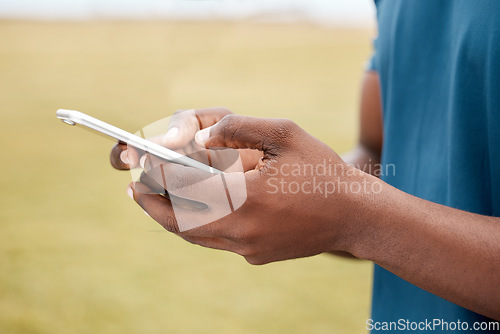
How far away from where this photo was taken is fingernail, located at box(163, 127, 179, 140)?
0.66 meters

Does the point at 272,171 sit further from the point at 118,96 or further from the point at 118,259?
the point at 118,259

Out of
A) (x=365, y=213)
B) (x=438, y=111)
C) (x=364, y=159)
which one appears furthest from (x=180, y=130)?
(x=364, y=159)

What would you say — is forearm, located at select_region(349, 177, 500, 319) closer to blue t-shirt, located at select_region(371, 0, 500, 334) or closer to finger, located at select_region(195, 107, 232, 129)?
blue t-shirt, located at select_region(371, 0, 500, 334)

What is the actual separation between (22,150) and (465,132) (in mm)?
5897

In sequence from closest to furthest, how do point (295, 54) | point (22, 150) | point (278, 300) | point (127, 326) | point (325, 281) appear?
point (127, 326), point (278, 300), point (325, 281), point (22, 150), point (295, 54)

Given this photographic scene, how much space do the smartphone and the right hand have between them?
3 centimetres

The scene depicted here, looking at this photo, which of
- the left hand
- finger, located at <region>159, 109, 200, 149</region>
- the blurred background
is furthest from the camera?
the blurred background

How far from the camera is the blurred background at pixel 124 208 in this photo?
0.97 meters

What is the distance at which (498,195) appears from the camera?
2.23ft

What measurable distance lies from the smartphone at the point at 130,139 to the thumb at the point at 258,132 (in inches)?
1.9

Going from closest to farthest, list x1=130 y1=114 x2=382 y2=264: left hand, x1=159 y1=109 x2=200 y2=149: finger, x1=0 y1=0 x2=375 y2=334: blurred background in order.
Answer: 1. x1=130 y1=114 x2=382 y2=264: left hand
2. x1=159 y1=109 x2=200 y2=149: finger
3. x1=0 y1=0 x2=375 y2=334: blurred background

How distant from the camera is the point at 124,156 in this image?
2.09 ft

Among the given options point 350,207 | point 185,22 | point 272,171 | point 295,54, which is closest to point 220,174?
point 272,171

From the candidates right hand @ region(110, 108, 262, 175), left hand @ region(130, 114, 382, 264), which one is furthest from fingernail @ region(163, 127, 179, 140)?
left hand @ region(130, 114, 382, 264)
